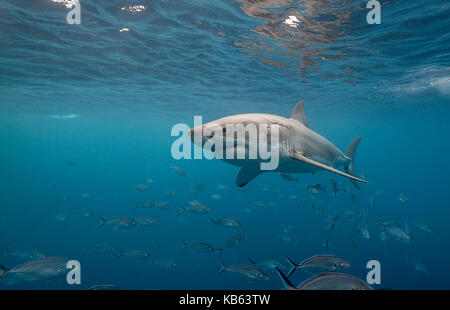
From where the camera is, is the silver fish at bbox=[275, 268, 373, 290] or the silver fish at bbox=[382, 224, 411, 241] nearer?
the silver fish at bbox=[275, 268, 373, 290]

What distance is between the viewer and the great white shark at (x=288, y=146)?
359 cm

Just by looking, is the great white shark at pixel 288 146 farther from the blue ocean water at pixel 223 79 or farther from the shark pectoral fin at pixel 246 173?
the blue ocean water at pixel 223 79

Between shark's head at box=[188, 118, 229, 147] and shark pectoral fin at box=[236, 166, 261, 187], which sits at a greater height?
shark's head at box=[188, 118, 229, 147]

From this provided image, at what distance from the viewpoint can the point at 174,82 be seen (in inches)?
733

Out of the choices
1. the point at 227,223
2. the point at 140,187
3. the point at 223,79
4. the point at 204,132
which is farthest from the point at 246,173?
the point at 223,79

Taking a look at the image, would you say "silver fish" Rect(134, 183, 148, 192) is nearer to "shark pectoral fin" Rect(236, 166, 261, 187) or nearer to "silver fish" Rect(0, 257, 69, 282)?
"silver fish" Rect(0, 257, 69, 282)

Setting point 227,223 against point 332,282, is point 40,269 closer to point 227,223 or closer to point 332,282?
point 227,223

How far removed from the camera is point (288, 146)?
179 inches

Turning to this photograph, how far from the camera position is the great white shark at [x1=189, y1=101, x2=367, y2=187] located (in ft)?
11.8

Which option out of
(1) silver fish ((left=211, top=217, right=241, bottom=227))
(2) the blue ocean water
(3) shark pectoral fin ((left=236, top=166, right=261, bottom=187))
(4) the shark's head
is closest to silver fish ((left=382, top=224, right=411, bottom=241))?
(2) the blue ocean water

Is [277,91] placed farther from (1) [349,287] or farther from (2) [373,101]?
(1) [349,287]

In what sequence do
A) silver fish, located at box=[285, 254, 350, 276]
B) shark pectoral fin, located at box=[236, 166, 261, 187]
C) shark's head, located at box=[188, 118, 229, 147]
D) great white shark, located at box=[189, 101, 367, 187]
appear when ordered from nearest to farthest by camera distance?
shark's head, located at box=[188, 118, 229, 147] → great white shark, located at box=[189, 101, 367, 187] → silver fish, located at box=[285, 254, 350, 276] → shark pectoral fin, located at box=[236, 166, 261, 187]
